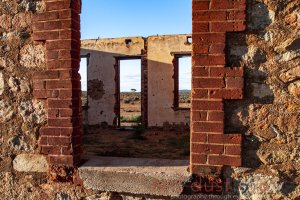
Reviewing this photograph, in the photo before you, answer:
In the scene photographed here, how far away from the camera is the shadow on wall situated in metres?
2.29

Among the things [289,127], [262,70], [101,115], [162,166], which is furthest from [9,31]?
[101,115]

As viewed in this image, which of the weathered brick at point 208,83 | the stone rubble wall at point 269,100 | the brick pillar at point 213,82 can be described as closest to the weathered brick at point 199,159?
the brick pillar at point 213,82

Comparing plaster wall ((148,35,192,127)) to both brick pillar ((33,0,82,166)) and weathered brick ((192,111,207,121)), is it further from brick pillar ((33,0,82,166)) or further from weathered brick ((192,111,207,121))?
weathered brick ((192,111,207,121))

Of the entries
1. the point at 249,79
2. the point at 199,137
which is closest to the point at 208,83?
the point at 249,79

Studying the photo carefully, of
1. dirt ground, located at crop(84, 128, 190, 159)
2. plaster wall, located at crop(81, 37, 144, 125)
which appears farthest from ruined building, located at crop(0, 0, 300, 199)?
plaster wall, located at crop(81, 37, 144, 125)

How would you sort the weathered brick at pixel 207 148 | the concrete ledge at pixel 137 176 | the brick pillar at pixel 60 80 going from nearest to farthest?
the weathered brick at pixel 207 148, the concrete ledge at pixel 137 176, the brick pillar at pixel 60 80

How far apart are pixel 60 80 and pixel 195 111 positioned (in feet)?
4.09

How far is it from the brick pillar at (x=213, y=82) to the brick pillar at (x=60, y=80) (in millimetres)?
1094

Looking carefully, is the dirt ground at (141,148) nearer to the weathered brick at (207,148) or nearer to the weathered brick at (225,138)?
the weathered brick at (207,148)

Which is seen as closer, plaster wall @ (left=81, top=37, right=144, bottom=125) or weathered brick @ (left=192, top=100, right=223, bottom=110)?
weathered brick @ (left=192, top=100, right=223, bottom=110)

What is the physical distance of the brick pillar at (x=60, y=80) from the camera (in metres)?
2.67

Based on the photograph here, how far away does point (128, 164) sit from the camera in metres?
2.79

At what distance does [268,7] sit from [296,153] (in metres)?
1.14

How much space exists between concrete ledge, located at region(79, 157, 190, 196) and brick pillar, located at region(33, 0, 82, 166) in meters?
0.22
